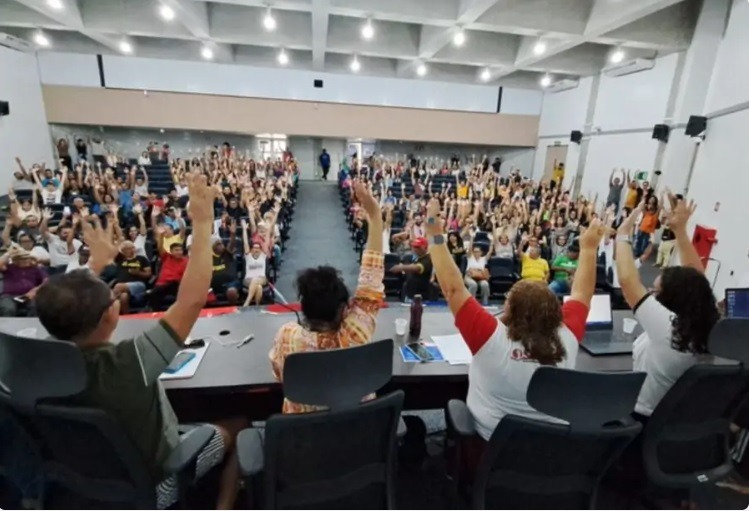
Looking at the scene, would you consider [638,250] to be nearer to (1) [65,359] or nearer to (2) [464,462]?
(2) [464,462]

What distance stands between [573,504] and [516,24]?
6.71 m

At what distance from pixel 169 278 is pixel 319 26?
5365mm

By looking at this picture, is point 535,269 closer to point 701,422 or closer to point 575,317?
point 701,422

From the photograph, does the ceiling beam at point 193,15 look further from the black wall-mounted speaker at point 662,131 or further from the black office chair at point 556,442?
the black wall-mounted speaker at point 662,131

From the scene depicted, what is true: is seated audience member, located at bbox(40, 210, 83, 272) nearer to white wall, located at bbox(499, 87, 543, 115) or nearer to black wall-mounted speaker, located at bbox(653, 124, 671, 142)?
black wall-mounted speaker, located at bbox(653, 124, 671, 142)

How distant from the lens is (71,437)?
3.74 feet

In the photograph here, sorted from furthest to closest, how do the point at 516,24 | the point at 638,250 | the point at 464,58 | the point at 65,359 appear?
the point at 464,58, the point at 638,250, the point at 516,24, the point at 65,359

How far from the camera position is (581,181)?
10.9 meters

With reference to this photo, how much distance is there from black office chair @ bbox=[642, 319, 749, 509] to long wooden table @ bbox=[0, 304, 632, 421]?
39 centimetres

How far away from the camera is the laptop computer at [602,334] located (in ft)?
6.66

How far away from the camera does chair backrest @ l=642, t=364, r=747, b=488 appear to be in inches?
54.2

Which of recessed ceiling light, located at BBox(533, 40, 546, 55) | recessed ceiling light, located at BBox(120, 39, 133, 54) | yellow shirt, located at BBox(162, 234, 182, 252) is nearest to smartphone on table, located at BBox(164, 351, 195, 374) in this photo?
yellow shirt, located at BBox(162, 234, 182, 252)

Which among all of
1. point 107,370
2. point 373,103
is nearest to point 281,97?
point 373,103

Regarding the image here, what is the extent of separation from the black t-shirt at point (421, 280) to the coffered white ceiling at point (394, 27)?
365 centimetres
